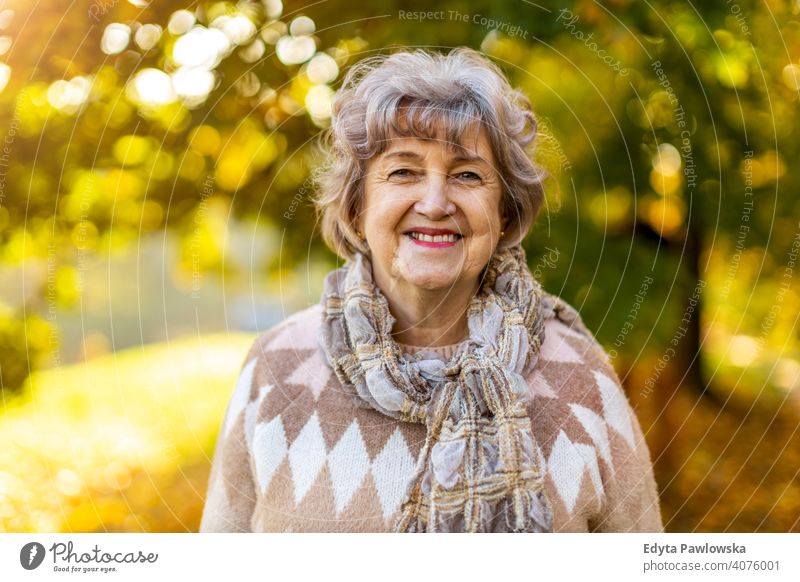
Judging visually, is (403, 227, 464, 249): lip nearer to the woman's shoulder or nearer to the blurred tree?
the woman's shoulder

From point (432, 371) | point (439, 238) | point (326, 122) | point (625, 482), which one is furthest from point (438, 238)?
point (326, 122)

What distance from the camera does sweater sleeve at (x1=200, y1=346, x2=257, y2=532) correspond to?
160cm

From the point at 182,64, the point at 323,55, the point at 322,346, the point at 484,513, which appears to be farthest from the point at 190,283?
the point at 484,513

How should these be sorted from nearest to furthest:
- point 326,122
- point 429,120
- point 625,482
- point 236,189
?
point 429,120 → point 625,482 → point 326,122 → point 236,189

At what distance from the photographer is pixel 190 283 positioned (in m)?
2.44

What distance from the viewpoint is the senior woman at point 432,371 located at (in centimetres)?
141

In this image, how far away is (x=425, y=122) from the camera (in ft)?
4.59

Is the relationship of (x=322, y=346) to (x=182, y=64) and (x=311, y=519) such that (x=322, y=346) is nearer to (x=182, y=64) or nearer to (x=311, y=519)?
(x=311, y=519)

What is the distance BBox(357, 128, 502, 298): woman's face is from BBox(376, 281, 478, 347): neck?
2.5 inches

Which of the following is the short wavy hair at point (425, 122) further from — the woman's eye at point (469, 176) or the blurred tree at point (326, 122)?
the blurred tree at point (326, 122)

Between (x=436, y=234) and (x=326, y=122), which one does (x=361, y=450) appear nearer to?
(x=436, y=234)

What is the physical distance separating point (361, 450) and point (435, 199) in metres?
0.51

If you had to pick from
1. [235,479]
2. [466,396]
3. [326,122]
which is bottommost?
[235,479]

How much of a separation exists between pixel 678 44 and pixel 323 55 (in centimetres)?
98
